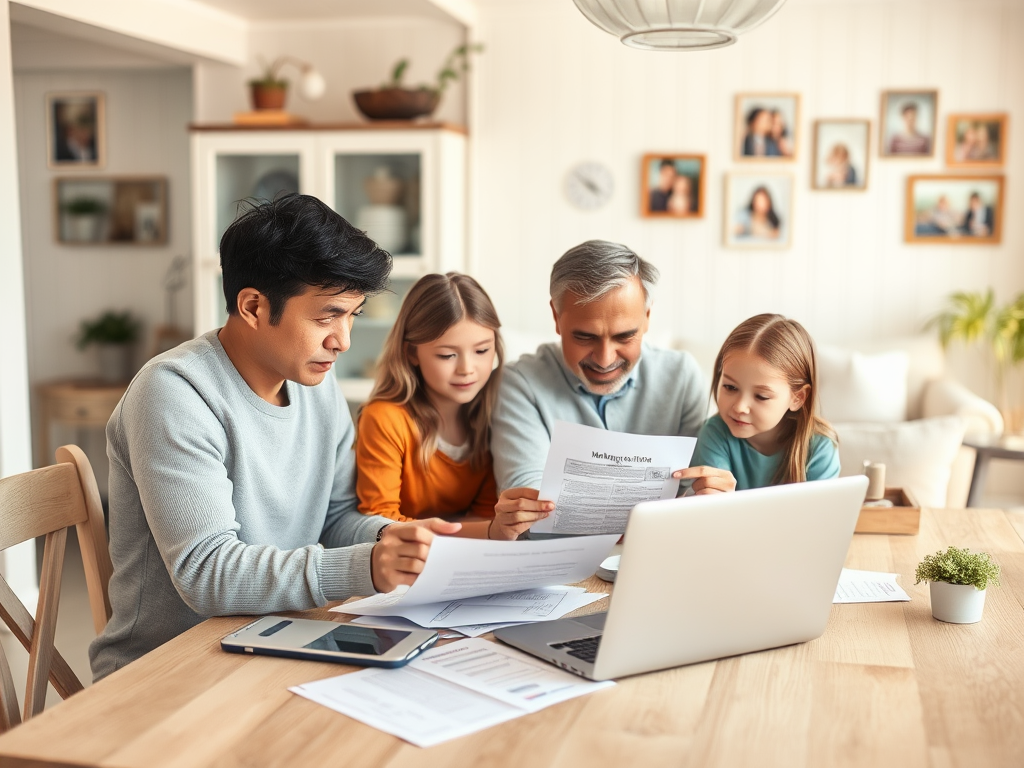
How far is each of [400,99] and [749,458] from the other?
9.60 ft

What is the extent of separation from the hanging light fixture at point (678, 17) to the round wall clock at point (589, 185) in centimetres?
301

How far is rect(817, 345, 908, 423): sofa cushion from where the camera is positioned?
3.99 metres

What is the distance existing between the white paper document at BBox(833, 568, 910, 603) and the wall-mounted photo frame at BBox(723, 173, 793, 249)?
120 inches

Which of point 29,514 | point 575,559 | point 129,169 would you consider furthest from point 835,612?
point 129,169

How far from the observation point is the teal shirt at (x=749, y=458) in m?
1.79

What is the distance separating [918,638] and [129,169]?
14.9 ft

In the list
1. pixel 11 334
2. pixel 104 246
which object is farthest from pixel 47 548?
pixel 104 246

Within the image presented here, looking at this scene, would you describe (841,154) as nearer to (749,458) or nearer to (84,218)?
(749,458)

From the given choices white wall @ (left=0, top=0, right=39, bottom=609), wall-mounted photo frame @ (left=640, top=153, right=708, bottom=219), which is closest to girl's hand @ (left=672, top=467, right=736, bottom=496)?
white wall @ (left=0, top=0, right=39, bottom=609)

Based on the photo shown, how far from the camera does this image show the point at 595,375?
1.89 metres

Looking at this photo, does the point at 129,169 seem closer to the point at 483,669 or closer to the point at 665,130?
the point at 665,130

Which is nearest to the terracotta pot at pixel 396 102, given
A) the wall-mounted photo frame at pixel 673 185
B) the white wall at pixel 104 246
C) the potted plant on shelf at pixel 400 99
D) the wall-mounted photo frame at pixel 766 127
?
the potted plant on shelf at pixel 400 99

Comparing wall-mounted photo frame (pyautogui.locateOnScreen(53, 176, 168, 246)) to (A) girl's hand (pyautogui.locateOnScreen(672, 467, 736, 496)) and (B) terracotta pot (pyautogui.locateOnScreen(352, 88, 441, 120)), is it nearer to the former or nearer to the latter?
(B) terracotta pot (pyautogui.locateOnScreen(352, 88, 441, 120))

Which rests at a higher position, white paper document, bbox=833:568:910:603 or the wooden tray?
the wooden tray
